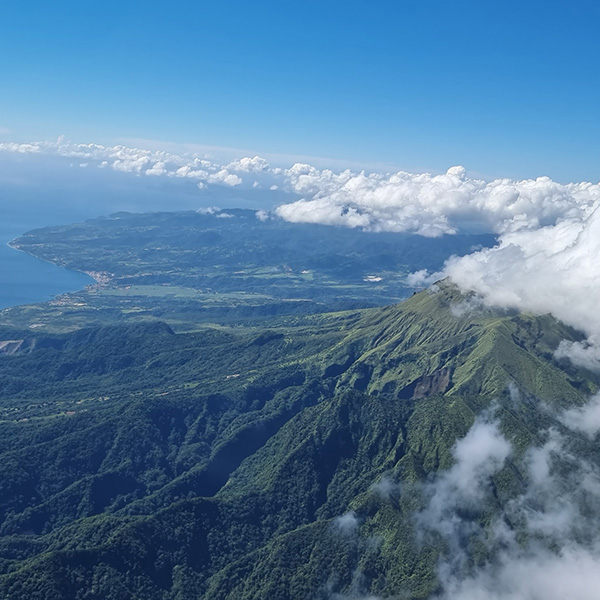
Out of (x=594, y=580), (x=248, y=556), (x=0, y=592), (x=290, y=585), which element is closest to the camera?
(x=0, y=592)

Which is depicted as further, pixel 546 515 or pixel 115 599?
pixel 546 515

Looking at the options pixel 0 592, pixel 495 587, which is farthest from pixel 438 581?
pixel 0 592

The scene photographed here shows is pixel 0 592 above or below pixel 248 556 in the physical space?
above

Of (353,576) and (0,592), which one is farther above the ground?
(0,592)

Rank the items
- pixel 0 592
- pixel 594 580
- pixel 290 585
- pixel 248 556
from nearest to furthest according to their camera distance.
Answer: pixel 0 592 → pixel 594 580 → pixel 290 585 → pixel 248 556

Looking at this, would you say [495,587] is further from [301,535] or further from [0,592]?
[0,592]

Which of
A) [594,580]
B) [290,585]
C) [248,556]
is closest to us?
[594,580]

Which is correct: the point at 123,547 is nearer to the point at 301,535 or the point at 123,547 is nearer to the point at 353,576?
the point at 301,535

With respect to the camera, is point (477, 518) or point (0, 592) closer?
point (0, 592)

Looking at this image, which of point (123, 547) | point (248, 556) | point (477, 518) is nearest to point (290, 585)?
point (248, 556)
